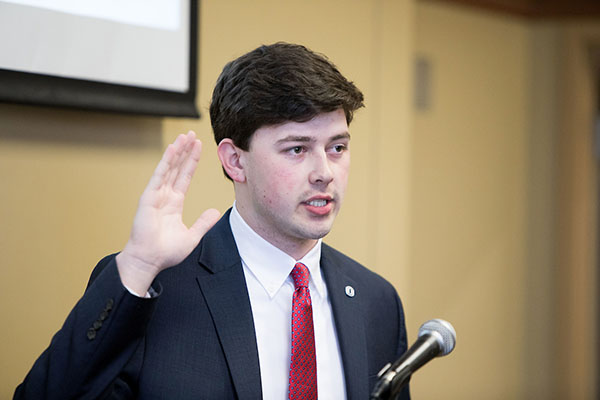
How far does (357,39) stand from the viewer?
267 cm

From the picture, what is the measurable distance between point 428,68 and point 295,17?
4.47 ft

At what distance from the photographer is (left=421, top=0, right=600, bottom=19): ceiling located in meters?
3.96

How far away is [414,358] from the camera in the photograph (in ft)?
3.67

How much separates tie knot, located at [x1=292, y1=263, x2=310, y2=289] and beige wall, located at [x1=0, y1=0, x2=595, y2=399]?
0.68 metres

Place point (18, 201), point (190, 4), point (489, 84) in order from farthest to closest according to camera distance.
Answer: point (489, 84), point (190, 4), point (18, 201)

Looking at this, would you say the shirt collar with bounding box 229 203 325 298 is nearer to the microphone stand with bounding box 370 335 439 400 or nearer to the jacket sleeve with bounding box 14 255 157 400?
the jacket sleeve with bounding box 14 255 157 400

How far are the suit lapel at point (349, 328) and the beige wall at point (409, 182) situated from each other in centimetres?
69

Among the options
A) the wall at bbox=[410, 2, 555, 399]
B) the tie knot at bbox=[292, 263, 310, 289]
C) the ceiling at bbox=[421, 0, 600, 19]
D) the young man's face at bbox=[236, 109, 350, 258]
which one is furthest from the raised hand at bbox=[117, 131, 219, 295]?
the ceiling at bbox=[421, 0, 600, 19]

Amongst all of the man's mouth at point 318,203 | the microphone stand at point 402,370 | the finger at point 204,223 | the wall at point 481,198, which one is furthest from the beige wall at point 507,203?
the microphone stand at point 402,370

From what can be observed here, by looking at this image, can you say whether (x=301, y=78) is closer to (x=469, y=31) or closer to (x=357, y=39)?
(x=357, y=39)

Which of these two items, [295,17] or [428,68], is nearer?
[295,17]

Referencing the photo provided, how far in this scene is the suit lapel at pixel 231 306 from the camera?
4.59ft

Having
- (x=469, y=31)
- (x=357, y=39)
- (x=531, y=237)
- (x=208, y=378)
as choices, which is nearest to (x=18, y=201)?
(x=208, y=378)

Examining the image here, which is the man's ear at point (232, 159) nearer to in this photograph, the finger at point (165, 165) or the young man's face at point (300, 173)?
the young man's face at point (300, 173)
